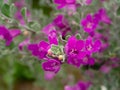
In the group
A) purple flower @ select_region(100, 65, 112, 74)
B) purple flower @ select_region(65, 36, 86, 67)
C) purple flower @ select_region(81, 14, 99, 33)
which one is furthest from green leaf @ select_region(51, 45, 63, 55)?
purple flower @ select_region(100, 65, 112, 74)

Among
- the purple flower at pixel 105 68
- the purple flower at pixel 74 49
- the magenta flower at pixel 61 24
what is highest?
the magenta flower at pixel 61 24

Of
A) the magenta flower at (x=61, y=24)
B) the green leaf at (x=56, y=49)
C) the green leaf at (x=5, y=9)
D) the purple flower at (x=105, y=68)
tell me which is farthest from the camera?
the purple flower at (x=105, y=68)

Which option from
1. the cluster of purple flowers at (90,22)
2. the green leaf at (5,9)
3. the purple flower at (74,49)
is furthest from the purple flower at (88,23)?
the green leaf at (5,9)

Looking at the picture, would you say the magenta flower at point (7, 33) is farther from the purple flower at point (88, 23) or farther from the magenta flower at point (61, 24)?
the purple flower at point (88, 23)

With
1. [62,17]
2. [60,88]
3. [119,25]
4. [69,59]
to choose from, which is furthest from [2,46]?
[60,88]

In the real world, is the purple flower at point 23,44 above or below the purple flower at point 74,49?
below

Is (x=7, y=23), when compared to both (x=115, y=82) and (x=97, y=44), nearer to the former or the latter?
(x=97, y=44)

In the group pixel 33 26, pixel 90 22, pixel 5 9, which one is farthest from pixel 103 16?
pixel 5 9

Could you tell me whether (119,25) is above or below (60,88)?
above

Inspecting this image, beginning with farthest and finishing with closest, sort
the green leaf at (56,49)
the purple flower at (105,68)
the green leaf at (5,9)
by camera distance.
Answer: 1. the purple flower at (105,68)
2. the green leaf at (5,9)
3. the green leaf at (56,49)
